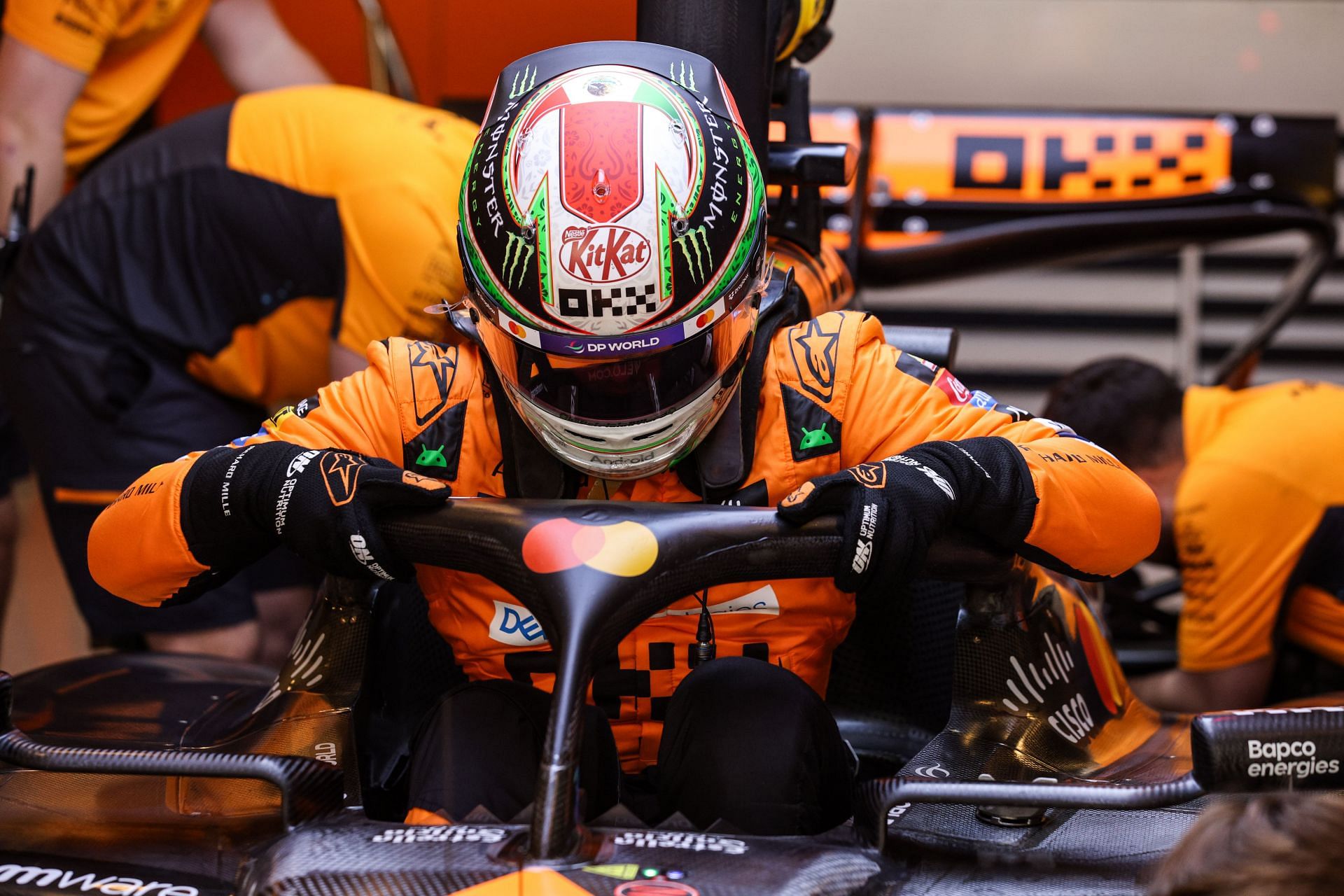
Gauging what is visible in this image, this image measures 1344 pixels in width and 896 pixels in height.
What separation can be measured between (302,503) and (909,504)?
47 cm

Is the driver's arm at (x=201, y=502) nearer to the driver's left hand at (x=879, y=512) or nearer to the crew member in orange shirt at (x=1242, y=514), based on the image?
the driver's left hand at (x=879, y=512)

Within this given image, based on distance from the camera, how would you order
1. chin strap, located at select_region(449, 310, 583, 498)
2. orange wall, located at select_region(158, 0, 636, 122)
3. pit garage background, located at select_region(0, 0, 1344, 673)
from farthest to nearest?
pit garage background, located at select_region(0, 0, 1344, 673), orange wall, located at select_region(158, 0, 636, 122), chin strap, located at select_region(449, 310, 583, 498)

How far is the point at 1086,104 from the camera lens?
3881 millimetres

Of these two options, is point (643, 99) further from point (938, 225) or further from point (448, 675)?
point (938, 225)

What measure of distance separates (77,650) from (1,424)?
2.59 feet

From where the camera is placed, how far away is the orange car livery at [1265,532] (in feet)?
6.19

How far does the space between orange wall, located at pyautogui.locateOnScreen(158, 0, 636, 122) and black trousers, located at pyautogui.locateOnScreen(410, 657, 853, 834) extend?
68cm

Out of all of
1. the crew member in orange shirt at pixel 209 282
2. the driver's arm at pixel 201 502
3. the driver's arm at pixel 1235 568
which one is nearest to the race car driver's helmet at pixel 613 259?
the driver's arm at pixel 201 502

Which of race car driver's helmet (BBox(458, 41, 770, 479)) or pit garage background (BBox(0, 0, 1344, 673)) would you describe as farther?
pit garage background (BBox(0, 0, 1344, 673))

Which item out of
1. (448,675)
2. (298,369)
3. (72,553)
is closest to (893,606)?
(448,675)

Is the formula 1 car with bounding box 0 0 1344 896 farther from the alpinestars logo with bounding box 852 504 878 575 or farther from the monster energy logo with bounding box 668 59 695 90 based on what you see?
the monster energy logo with bounding box 668 59 695 90

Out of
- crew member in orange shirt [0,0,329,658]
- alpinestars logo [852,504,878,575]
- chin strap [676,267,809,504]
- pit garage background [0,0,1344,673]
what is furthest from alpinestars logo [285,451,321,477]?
pit garage background [0,0,1344,673]

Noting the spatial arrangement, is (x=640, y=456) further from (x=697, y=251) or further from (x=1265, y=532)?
(x=1265, y=532)

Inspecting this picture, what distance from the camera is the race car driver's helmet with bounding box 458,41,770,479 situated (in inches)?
43.0
